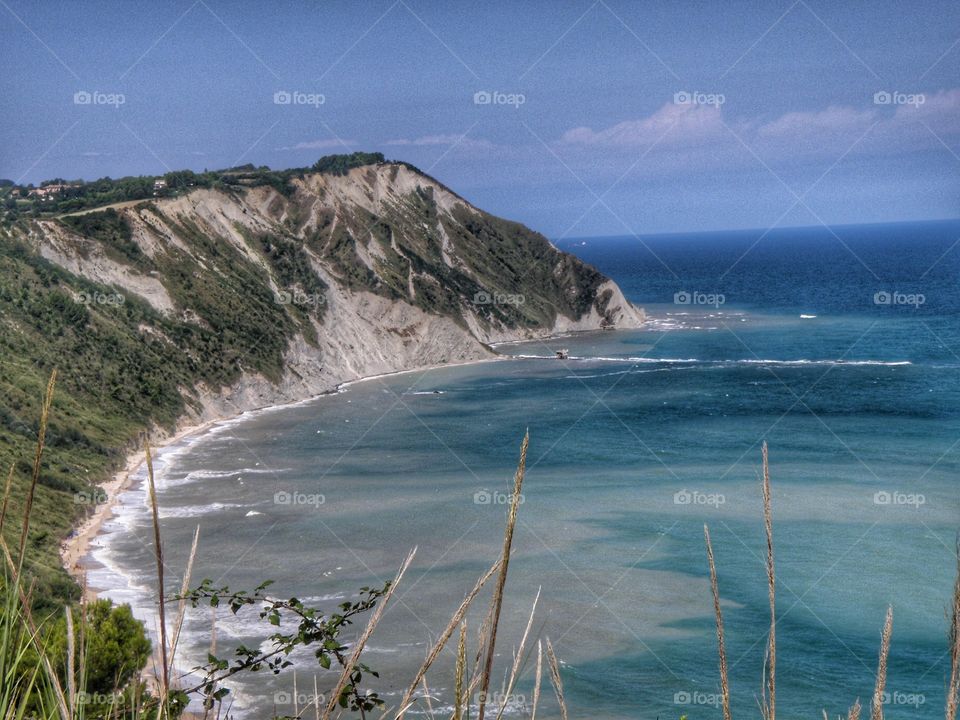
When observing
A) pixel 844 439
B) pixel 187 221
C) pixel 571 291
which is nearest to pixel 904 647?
pixel 844 439

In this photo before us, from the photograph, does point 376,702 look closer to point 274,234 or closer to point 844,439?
point 844,439

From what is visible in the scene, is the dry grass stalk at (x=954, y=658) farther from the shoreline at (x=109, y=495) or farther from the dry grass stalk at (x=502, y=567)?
the shoreline at (x=109, y=495)

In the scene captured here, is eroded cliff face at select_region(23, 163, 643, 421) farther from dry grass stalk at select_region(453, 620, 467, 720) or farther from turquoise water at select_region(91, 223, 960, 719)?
dry grass stalk at select_region(453, 620, 467, 720)

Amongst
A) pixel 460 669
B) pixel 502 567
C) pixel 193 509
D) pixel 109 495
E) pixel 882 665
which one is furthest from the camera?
pixel 109 495

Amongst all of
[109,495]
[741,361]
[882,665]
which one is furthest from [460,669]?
[741,361]

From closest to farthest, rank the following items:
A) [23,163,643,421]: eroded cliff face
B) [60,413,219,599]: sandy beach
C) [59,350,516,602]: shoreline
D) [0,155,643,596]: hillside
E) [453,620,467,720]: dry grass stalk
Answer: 1. [453,620,467,720]: dry grass stalk
2. [60,413,219,599]: sandy beach
3. [59,350,516,602]: shoreline
4. [0,155,643,596]: hillside
5. [23,163,643,421]: eroded cliff face

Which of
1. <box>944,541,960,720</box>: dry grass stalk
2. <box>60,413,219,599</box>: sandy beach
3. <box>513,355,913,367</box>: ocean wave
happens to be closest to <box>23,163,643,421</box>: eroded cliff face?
<box>60,413,219,599</box>: sandy beach

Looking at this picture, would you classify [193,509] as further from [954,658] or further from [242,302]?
[954,658]
